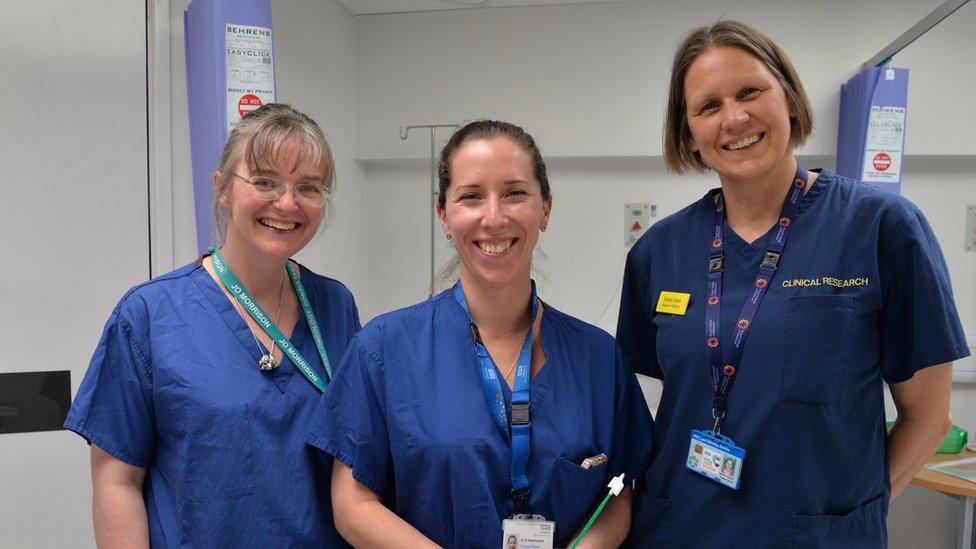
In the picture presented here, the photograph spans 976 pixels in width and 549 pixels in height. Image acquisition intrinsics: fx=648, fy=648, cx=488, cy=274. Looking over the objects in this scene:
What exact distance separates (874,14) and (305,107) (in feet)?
8.68

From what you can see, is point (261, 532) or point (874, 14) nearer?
point (261, 532)

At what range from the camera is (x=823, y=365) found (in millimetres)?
1095

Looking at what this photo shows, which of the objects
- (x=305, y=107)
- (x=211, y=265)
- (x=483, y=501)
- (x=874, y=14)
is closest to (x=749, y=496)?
(x=483, y=501)

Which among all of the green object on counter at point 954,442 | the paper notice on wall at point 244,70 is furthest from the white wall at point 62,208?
the green object on counter at point 954,442

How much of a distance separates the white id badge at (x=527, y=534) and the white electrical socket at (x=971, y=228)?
2965mm

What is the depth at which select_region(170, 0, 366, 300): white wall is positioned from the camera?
2818mm

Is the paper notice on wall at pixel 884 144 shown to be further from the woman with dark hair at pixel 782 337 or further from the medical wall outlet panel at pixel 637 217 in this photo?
the woman with dark hair at pixel 782 337

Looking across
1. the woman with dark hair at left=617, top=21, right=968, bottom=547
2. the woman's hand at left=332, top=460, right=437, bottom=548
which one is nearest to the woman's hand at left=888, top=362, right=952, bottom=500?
the woman with dark hair at left=617, top=21, right=968, bottom=547

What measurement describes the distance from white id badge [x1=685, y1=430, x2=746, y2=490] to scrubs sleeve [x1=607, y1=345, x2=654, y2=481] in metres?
0.09

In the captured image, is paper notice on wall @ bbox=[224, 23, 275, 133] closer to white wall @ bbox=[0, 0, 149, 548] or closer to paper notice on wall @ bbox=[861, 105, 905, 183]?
white wall @ bbox=[0, 0, 149, 548]

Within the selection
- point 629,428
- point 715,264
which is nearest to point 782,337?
point 715,264

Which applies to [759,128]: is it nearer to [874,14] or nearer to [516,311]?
[516,311]

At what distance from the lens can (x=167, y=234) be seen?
82.9 inches

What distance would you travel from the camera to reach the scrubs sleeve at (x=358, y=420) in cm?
108
